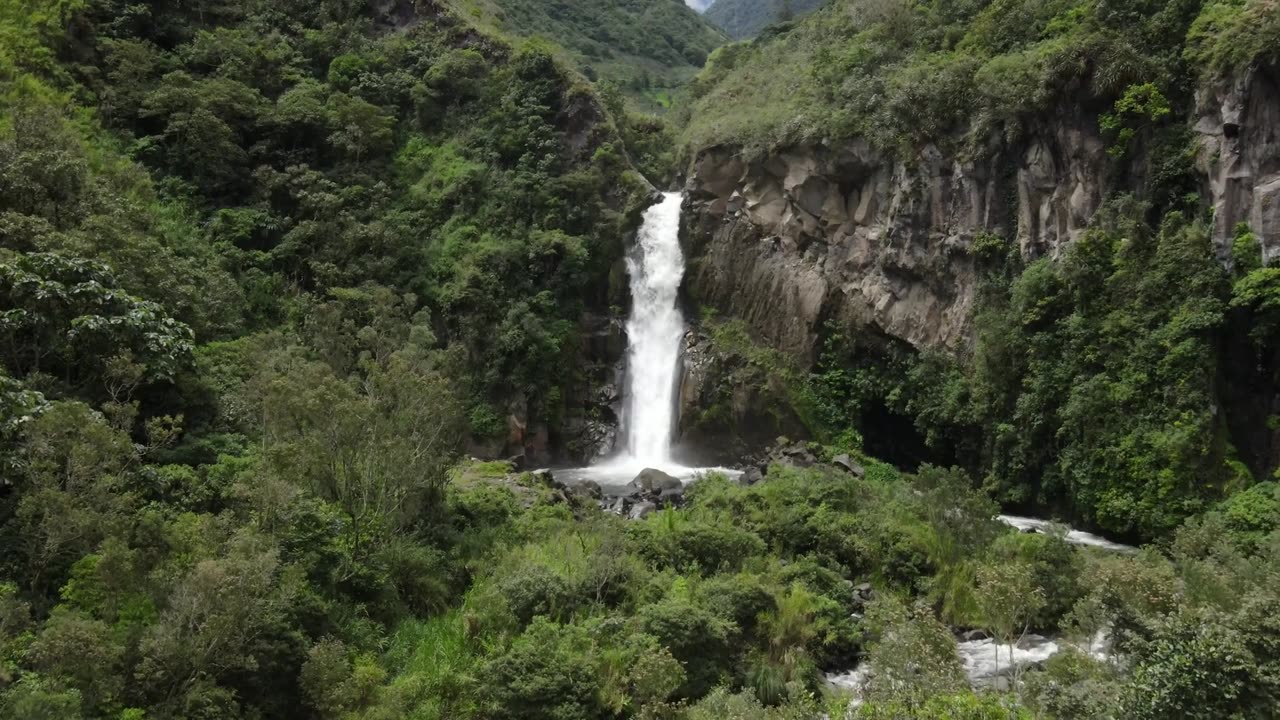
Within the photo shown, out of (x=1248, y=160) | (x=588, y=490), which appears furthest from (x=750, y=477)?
(x=1248, y=160)

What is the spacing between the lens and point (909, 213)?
28.3 m

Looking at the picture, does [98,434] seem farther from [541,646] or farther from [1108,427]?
[1108,427]

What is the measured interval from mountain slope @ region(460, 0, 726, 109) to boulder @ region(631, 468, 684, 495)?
39.9 meters

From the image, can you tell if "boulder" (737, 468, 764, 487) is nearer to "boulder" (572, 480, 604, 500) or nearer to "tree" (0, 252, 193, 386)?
"boulder" (572, 480, 604, 500)

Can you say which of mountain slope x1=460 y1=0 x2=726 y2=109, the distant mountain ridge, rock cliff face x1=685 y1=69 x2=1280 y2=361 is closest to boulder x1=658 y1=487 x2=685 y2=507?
rock cliff face x1=685 y1=69 x2=1280 y2=361

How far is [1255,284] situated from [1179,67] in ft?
23.6

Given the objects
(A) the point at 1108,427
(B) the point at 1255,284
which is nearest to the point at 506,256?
(A) the point at 1108,427

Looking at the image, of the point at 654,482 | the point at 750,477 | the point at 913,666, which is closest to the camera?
the point at 913,666

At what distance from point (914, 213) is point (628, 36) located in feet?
165

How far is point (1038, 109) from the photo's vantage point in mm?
24062

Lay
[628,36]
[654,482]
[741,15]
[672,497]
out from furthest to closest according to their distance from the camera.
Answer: [741,15] < [628,36] < [654,482] < [672,497]

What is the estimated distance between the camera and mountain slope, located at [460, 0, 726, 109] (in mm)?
62188

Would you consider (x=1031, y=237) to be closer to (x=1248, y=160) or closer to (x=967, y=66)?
(x=1248, y=160)

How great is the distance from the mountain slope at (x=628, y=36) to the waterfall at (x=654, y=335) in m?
26.3
